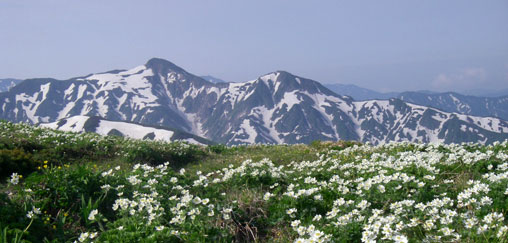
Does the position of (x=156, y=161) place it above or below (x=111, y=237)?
below

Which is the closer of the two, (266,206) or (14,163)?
(266,206)

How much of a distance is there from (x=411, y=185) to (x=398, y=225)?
212 centimetres

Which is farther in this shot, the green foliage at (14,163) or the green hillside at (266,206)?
the green foliage at (14,163)

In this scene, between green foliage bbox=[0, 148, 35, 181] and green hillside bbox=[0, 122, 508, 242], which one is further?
green foliage bbox=[0, 148, 35, 181]

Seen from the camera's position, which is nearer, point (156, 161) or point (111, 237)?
point (111, 237)

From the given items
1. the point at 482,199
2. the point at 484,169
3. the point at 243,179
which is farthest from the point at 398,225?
the point at 484,169

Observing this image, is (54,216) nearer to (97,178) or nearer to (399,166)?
(97,178)

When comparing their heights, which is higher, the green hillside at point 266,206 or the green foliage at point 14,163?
the green hillside at point 266,206

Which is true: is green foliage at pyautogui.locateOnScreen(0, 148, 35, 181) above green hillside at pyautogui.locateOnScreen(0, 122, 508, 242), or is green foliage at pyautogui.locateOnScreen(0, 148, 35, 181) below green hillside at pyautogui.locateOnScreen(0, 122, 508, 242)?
below

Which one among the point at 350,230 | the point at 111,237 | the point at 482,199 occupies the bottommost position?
the point at 111,237

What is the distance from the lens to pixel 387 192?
22.9ft

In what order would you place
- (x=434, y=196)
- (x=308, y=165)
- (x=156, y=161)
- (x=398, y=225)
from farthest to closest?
(x=156, y=161)
(x=308, y=165)
(x=434, y=196)
(x=398, y=225)

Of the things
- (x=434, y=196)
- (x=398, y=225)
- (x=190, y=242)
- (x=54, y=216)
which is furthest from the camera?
(x=54, y=216)

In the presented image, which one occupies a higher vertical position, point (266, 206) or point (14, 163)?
point (266, 206)
